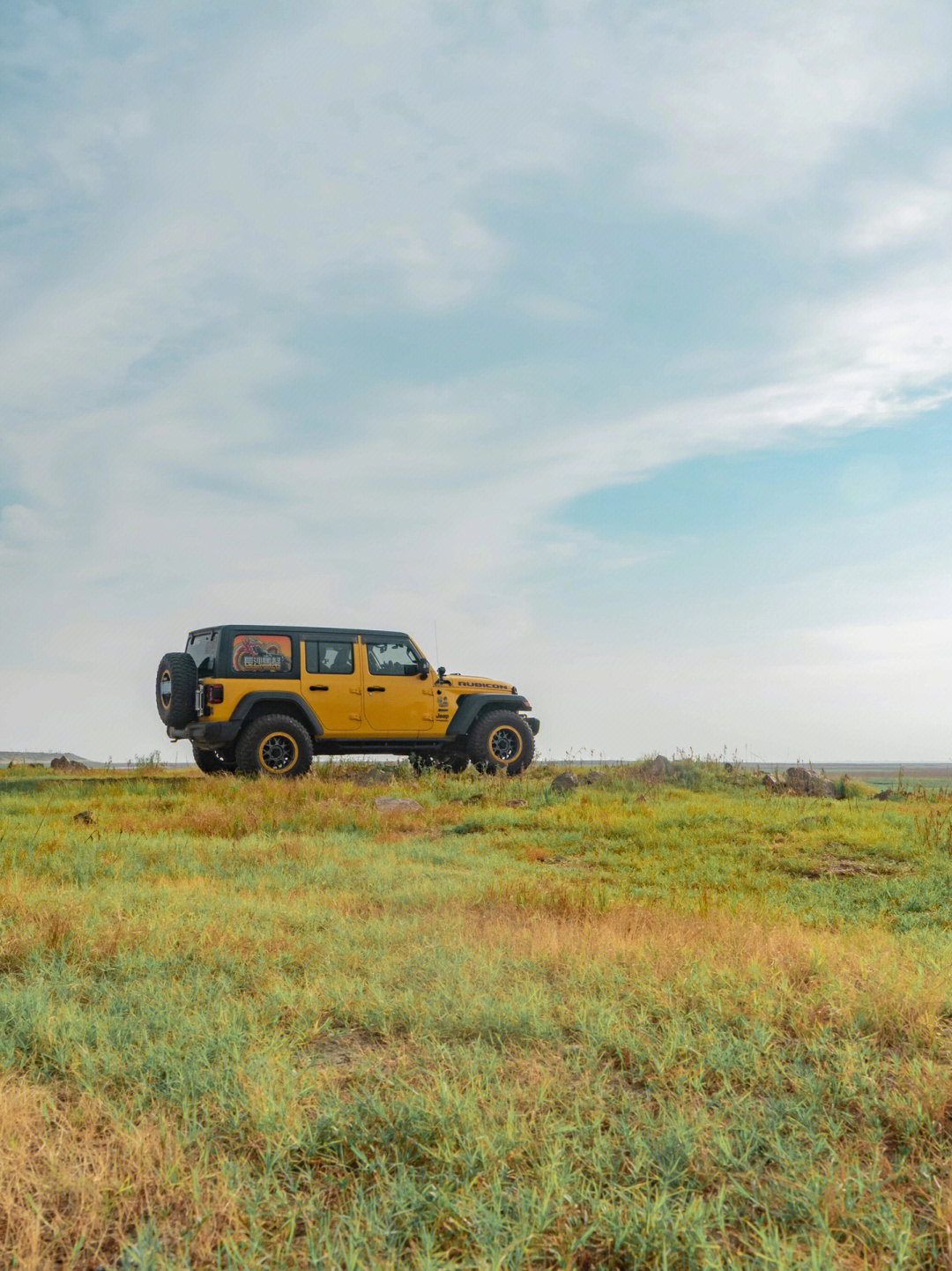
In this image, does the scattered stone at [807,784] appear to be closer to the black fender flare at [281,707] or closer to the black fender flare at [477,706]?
the black fender flare at [477,706]

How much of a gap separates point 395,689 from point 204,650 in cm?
340

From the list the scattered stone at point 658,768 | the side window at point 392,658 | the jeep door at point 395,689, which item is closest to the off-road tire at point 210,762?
the jeep door at point 395,689

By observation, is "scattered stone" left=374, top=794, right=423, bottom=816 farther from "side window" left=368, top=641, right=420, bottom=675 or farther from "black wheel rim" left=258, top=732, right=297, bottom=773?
"side window" left=368, top=641, right=420, bottom=675

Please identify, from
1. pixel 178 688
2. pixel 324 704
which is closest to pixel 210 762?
pixel 178 688

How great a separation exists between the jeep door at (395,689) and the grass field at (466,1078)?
860cm

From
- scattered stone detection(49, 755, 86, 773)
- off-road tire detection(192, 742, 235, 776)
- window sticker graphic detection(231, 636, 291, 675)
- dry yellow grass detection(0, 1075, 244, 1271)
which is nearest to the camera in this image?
dry yellow grass detection(0, 1075, 244, 1271)

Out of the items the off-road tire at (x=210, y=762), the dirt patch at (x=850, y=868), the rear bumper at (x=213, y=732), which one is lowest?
the dirt patch at (x=850, y=868)

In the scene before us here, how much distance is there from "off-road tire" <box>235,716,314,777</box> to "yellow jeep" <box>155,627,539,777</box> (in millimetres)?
15

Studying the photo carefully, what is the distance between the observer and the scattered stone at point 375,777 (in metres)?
15.7

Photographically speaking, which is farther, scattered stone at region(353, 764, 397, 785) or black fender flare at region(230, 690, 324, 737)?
scattered stone at region(353, 764, 397, 785)

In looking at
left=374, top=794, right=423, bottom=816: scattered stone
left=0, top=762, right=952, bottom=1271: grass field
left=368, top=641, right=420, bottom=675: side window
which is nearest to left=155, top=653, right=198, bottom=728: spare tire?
left=368, top=641, right=420, bottom=675: side window

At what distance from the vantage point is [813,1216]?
2.68m

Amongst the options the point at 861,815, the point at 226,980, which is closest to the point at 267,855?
the point at 226,980

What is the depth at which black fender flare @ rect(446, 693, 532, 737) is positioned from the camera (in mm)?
17000
